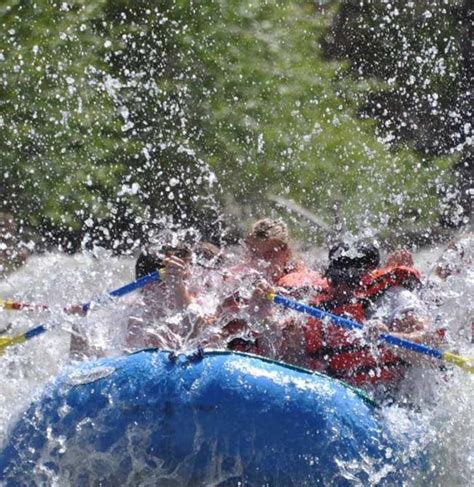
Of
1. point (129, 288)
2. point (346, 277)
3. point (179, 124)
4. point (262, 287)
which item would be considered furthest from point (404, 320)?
point (179, 124)

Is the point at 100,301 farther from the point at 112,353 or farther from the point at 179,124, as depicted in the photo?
the point at 179,124

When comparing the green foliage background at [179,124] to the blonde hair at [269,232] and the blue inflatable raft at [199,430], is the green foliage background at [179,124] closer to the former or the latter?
the blonde hair at [269,232]

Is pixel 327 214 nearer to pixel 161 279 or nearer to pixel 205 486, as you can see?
pixel 161 279

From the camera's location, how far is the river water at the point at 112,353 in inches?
138

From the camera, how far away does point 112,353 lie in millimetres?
3961

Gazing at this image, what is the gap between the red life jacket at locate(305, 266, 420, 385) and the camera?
12.5 feet

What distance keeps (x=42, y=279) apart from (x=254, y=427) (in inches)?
94.5

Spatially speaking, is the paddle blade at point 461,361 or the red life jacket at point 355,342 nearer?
the paddle blade at point 461,361

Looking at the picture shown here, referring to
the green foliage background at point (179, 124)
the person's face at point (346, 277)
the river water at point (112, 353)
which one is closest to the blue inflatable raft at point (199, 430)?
the river water at point (112, 353)

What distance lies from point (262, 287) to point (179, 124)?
120 inches

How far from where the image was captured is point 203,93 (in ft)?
22.1

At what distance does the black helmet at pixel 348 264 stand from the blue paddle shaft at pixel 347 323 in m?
0.21

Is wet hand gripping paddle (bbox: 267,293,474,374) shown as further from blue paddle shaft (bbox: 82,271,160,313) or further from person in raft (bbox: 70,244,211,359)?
blue paddle shaft (bbox: 82,271,160,313)

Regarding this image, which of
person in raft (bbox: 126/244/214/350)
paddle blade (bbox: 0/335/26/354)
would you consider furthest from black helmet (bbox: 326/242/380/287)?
paddle blade (bbox: 0/335/26/354)
